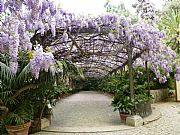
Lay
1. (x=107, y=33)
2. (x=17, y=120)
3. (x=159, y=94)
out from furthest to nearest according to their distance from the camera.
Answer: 1. (x=159, y=94)
2. (x=107, y=33)
3. (x=17, y=120)

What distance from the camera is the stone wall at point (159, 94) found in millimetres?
10578

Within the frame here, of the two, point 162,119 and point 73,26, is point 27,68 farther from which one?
point 162,119

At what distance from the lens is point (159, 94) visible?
11.0m

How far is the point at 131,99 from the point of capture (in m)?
6.27

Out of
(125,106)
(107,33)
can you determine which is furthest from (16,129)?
(107,33)

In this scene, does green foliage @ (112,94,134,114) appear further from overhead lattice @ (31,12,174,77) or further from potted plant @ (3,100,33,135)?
potted plant @ (3,100,33,135)

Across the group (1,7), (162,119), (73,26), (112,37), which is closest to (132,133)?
(162,119)

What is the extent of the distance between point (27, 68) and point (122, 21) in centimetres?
285

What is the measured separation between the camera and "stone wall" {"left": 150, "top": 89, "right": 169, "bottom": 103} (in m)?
10.6

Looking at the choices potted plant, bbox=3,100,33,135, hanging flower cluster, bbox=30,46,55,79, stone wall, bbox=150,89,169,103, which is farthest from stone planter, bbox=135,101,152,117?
stone wall, bbox=150,89,169,103

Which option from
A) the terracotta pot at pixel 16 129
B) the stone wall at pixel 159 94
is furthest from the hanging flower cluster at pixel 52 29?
the stone wall at pixel 159 94

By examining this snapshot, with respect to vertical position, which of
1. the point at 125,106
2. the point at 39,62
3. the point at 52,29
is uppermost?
the point at 52,29

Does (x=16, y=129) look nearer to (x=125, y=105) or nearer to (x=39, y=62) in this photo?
(x=39, y=62)

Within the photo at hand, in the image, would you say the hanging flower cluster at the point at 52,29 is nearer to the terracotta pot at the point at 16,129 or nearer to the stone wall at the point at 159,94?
the terracotta pot at the point at 16,129
